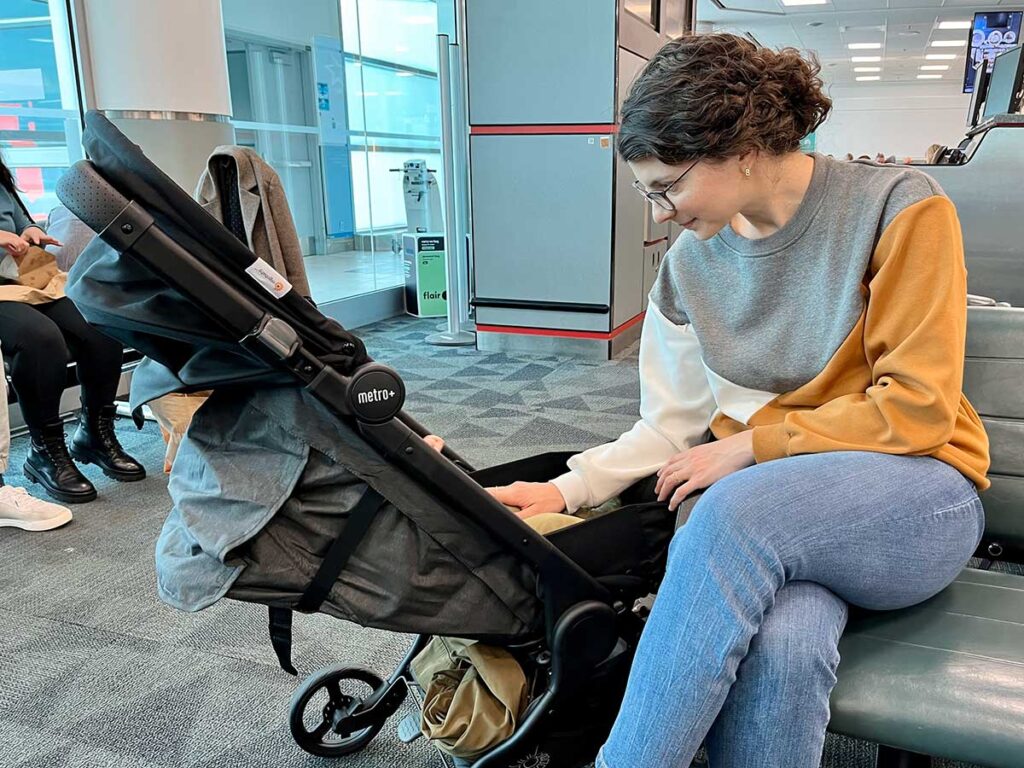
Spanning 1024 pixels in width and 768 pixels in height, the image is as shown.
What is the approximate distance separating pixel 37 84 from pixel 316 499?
11.4 feet

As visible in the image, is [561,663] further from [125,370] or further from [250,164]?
[125,370]

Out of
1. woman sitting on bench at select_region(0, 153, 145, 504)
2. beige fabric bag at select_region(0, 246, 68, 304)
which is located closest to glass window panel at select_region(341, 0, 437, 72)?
woman sitting on bench at select_region(0, 153, 145, 504)

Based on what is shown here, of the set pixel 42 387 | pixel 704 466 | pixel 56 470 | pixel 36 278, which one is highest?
pixel 36 278

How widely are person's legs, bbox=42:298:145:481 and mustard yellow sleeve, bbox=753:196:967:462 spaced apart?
2.42m

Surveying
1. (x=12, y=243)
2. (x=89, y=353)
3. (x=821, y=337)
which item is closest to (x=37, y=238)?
(x=12, y=243)

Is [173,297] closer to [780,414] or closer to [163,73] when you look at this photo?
Result: [780,414]

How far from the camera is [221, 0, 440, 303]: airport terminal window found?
16.7 feet

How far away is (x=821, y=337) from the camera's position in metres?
1.12

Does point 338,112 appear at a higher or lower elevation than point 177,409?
higher

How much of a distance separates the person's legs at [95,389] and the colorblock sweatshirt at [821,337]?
207 cm

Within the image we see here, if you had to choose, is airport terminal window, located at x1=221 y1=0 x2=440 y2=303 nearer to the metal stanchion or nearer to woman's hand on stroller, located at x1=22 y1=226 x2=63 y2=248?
the metal stanchion

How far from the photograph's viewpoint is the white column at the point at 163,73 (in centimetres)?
285

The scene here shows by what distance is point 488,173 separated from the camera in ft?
14.9

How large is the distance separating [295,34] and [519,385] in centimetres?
300
